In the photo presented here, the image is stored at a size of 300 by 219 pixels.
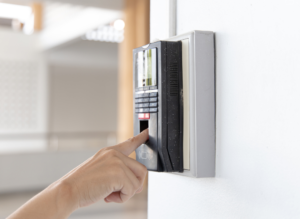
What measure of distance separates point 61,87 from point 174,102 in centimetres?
580

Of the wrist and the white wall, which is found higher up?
the white wall

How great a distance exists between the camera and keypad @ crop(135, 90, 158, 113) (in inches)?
20.4

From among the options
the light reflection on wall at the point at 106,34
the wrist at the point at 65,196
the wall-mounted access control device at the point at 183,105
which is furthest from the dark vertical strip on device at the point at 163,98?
the light reflection on wall at the point at 106,34

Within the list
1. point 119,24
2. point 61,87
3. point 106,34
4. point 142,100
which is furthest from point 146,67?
point 61,87

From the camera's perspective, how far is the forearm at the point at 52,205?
0.41 m

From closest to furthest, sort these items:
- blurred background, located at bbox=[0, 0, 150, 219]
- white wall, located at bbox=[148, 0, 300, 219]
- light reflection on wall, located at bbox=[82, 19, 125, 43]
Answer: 1. white wall, located at bbox=[148, 0, 300, 219]
2. blurred background, located at bbox=[0, 0, 150, 219]
3. light reflection on wall, located at bbox=[82, 19, 125, 43]

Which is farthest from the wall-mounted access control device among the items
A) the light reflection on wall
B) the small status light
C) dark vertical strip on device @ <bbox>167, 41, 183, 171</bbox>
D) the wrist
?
the light reflection on wall

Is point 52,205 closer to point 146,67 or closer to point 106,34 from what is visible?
point 146,67

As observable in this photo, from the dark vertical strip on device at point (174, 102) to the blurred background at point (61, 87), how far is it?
248 cm

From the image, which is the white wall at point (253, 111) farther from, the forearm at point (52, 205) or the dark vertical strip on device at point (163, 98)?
the forearm at point (52, 205)

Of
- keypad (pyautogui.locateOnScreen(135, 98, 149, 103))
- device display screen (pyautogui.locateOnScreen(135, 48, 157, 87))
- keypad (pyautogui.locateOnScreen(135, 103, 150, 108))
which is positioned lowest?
keypad (pyautogui.locateOnScreen(135, 103, 150, 108))

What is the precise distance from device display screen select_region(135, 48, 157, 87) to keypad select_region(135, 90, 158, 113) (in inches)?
0.7

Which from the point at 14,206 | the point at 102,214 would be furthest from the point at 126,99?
the point at 14,206

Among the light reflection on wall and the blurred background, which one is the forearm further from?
the light reflection on wall
